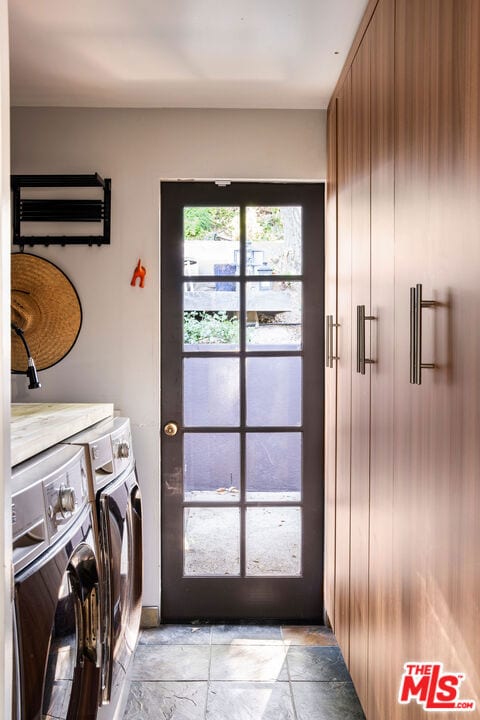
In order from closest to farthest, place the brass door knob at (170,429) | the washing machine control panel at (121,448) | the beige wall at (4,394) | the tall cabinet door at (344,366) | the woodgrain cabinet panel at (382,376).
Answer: the beige wall at (4,394) → the woodgrain cabinet panel at (382,376) → the washing machine control panel at (121,448) → the tall cabinet door at (344,366) → the brass door knob at (170,429)

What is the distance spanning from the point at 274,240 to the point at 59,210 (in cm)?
96

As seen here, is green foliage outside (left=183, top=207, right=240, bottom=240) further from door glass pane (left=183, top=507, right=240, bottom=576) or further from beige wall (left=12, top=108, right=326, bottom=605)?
door glass pane (left=183, top=507, right=240, bottom=576)

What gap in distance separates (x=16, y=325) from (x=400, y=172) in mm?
1776

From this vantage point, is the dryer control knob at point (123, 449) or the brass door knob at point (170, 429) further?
the brass door knob at point (170, 429)

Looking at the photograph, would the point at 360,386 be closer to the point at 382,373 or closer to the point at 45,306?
the point at 382,373

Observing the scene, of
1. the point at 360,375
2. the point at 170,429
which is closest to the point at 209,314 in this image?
the point at 170,429

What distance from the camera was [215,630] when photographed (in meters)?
2.62

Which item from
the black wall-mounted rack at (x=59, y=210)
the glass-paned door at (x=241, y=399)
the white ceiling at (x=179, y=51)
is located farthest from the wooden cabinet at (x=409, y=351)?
the black wall-mounted rack at (x=59, y=210)

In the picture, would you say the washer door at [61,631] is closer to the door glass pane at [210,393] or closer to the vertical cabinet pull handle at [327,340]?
the door glass pane at [210,393]

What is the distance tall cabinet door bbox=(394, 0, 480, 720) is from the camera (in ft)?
3.36

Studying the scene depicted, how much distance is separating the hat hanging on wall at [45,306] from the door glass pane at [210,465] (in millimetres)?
717

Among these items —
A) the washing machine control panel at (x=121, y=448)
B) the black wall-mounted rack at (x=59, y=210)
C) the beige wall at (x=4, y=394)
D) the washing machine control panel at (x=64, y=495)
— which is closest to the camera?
the beige wall at (x=4, y=394)

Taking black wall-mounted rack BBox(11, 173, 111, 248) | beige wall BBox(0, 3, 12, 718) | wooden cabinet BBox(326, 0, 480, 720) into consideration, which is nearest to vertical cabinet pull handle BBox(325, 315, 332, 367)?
wooden cabinet BBox(326, 0, 480, 720)

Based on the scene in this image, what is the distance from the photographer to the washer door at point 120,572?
174 cm
